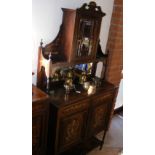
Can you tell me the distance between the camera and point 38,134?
1720 mm

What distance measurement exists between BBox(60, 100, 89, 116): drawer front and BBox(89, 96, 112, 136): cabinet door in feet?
0.47

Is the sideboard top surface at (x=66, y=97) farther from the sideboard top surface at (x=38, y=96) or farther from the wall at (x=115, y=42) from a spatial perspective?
the wall at (x=115, y=42)

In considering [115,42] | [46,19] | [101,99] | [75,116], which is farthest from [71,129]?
[115,42]

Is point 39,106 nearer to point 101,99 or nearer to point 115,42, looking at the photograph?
point 101,99

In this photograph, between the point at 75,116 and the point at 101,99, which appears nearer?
the point at 75,116

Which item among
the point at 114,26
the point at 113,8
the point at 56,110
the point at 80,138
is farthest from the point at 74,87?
the point at 113,8

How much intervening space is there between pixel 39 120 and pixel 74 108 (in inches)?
14.7

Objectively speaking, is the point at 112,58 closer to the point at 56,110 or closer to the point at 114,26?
the point at 114,26

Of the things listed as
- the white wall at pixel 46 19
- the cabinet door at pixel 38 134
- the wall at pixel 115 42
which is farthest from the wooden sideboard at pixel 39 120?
the wall at pixel 115 42

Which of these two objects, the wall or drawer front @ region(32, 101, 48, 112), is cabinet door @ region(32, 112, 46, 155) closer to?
drawer front @ region(32, 101, 48, 112)

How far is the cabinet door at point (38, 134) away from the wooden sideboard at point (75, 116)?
11 cm
